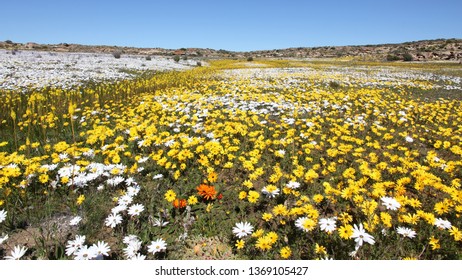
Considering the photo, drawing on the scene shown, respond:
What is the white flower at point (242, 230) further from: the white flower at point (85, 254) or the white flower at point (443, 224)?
the white flower at point (443, 224)

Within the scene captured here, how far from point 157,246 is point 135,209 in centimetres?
75

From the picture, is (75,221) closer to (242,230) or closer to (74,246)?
(74,246)

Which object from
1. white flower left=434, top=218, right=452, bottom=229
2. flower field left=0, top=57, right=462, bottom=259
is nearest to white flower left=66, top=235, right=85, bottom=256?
flower field left=0, top=57, right=462, bottom=259

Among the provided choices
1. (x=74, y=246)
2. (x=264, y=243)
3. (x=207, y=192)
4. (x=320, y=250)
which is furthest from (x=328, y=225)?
(x=74, y=246)

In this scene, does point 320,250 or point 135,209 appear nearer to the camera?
point 320,250

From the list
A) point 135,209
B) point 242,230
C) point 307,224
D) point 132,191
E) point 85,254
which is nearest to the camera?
point 85,254

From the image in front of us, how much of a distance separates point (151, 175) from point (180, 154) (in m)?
0.62

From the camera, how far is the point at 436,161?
16.7ft

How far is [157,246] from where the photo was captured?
2842 mm

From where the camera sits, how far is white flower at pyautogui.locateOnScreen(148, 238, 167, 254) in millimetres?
2775

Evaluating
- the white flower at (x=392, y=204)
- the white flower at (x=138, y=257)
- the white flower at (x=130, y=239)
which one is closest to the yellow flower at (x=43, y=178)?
the white flower at (x=130, y=239)

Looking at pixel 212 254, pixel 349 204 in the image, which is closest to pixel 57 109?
pixel 212 254

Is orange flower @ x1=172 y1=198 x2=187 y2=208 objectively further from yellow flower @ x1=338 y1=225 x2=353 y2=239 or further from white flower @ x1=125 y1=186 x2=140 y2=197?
yellow flower @ x1=338 y1=225 x2=353 y2=239

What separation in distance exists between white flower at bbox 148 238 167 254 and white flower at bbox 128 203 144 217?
544 mm
